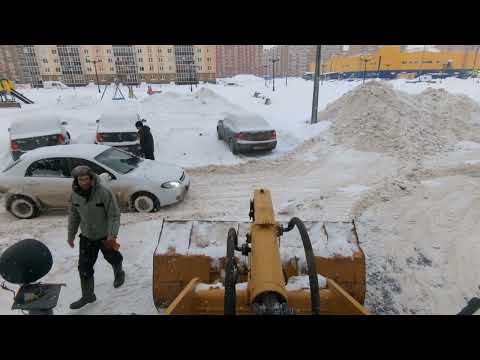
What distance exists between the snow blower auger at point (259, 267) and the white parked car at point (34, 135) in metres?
8.18

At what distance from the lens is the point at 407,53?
228ft

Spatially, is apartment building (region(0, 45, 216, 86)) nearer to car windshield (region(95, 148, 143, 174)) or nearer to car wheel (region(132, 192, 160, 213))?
car windshield (region(95, 148, 143, 174))

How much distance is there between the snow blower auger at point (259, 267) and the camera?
7.32 ft

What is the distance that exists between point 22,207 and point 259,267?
6527 mm

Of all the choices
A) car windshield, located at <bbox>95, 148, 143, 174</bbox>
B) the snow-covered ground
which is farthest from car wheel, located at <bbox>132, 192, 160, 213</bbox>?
car windshield, located at <bbox>95, 148, 143, 174</bbox>

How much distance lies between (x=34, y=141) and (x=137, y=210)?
5721 millimetres

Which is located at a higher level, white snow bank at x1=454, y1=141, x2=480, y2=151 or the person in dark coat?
the person in dark coat

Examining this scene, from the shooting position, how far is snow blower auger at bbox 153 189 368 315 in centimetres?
223

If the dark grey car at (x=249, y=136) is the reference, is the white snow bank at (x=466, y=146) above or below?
below

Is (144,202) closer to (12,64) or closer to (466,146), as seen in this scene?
(466,146)

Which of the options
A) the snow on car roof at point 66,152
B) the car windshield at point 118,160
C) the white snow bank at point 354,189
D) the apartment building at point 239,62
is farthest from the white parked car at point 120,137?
the apartment building at point 239,62

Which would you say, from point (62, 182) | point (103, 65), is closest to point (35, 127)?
point (62, 182)

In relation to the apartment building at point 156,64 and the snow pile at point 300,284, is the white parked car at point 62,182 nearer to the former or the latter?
the snow pile at point 300,284
